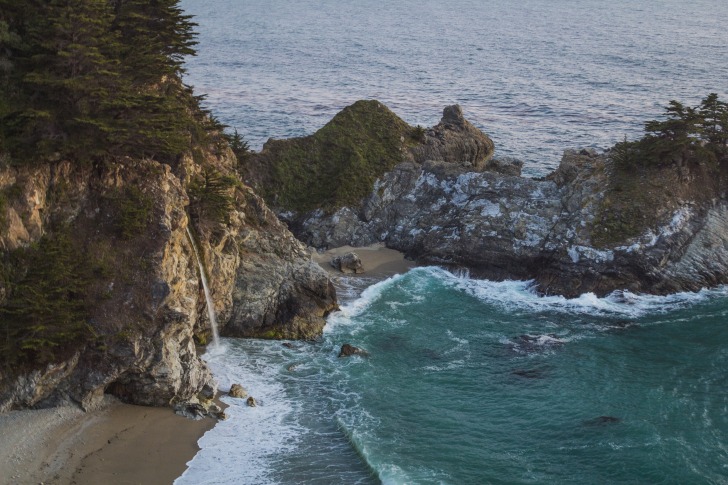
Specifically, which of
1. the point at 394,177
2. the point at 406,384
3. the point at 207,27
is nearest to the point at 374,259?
the point at 394,177

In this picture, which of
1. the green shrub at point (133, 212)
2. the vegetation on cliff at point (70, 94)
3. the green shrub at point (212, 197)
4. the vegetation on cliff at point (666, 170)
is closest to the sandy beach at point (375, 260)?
the green shrub at point (212, 197)

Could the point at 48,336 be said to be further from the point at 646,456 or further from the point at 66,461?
the point at 646,456

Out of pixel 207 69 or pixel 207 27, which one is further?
pixel 207 27

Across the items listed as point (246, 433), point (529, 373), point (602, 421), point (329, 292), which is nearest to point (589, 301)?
point (529, 373)

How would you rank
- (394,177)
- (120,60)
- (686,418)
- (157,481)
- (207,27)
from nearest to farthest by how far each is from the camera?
(157,481), (686,418), (120,60), (394,177), (207,27)

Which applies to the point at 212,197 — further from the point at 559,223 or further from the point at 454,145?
the point at 454,145

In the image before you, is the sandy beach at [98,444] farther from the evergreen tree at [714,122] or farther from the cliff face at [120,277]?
the evergreen tree at [714,122]

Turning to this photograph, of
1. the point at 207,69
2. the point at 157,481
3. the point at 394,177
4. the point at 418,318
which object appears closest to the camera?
the point at 157,481
